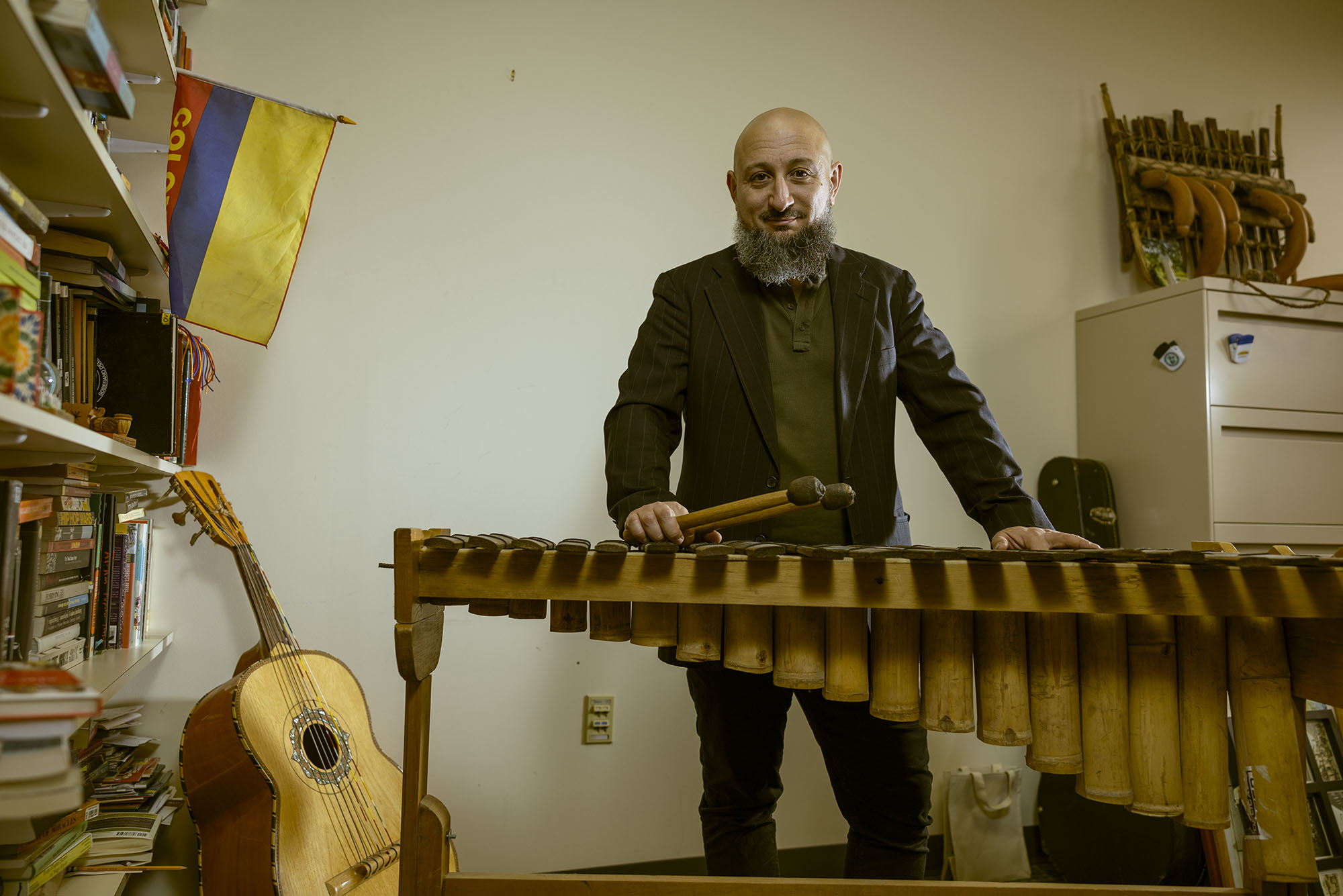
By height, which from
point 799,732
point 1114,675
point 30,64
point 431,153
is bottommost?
point 799,732

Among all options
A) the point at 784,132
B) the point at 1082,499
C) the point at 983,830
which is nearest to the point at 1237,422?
the point at 1082,499

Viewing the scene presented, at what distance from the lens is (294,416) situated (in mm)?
2088

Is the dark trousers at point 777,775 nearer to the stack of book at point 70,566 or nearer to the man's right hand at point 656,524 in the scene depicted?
the man's right hand at point 656,524

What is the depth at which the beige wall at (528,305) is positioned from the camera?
6.84 feet

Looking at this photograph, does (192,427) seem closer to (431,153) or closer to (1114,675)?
(431,153)

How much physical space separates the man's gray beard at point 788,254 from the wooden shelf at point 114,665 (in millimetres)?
1398

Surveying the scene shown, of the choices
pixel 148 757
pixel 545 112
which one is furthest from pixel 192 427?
pixel 545 112

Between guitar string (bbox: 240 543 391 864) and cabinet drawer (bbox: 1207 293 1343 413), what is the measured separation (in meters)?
2.48

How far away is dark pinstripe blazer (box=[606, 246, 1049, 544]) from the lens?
1.57 metres

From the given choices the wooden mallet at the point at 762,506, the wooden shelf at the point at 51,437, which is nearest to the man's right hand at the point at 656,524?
the wooden mallet at the point at 762,506

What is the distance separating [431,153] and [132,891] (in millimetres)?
1933

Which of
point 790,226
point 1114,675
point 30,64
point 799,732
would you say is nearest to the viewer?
point 30,64

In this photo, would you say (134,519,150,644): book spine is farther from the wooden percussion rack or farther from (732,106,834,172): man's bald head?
(732,106,834,172): man's bald head

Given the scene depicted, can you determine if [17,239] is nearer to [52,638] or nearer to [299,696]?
[52,638]
